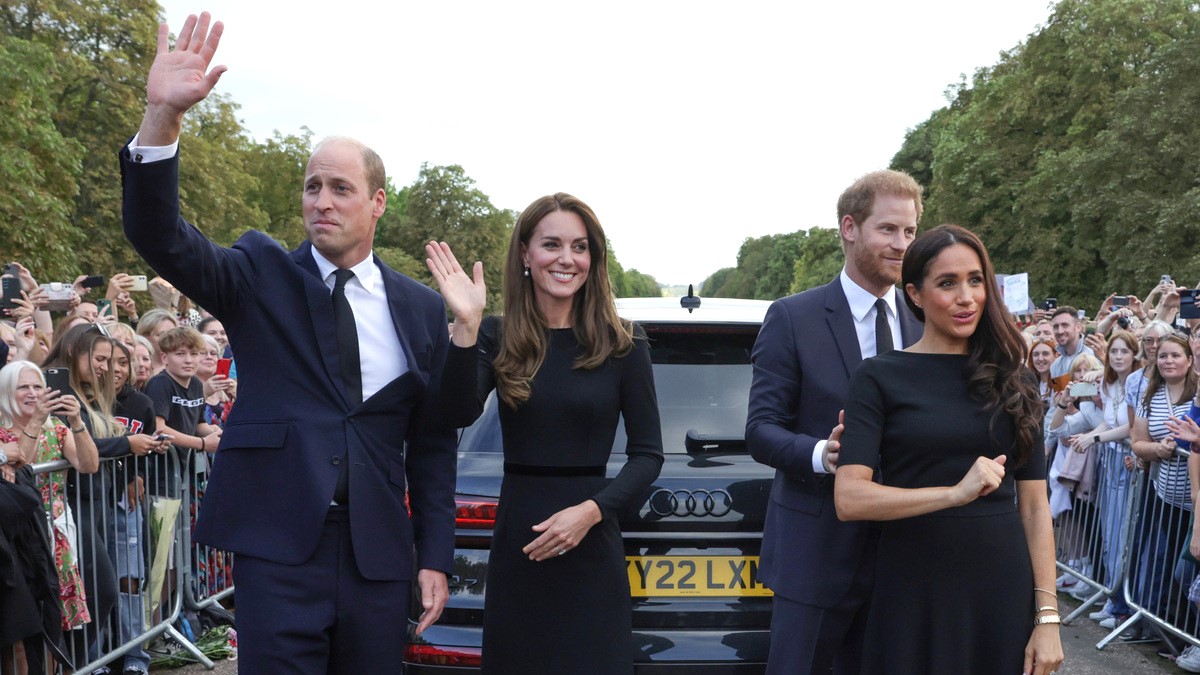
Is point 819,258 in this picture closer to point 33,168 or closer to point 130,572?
point 33,168

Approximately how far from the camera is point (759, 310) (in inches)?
211

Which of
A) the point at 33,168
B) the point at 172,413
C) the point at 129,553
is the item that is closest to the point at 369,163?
the point at 129,553

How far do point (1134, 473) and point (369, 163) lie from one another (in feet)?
21.8

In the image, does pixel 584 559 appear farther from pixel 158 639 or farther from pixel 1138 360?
pixel 1138 360

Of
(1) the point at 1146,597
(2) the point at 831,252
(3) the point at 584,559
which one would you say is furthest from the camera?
(2) the point at 831,252

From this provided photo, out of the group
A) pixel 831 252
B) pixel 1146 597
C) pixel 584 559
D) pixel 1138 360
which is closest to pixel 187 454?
pixel 584 559

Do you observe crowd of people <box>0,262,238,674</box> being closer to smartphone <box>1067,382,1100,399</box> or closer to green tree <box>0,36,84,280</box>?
smartphone <box>1067,382,1100,399</box>

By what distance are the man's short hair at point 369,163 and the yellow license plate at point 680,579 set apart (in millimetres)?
1667

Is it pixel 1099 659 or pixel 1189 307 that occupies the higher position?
pixel 1189 307

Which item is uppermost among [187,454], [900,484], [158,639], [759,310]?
[759,310]

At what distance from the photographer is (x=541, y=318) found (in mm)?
4031

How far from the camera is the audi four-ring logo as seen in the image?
14.8ft

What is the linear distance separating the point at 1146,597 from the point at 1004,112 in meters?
41.6

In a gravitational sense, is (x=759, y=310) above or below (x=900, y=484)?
above
